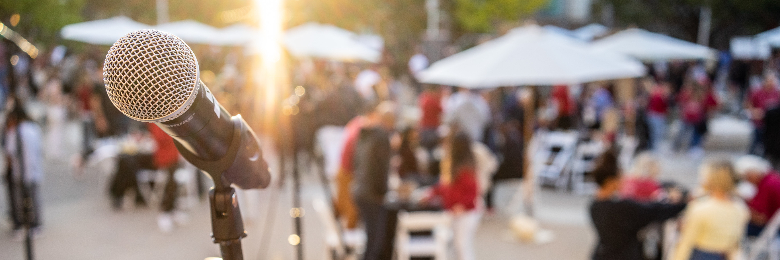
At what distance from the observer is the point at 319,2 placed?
19.3 m

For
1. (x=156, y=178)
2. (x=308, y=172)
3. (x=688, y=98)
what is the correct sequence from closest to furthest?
1. (x=156, y=178)
2. (x=308, y=172)
3. (x=688, y=98)

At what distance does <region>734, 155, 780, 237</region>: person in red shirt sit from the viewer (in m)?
4.65

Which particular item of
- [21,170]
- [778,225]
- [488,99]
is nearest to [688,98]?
[488,99]

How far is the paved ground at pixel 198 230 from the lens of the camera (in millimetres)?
5430

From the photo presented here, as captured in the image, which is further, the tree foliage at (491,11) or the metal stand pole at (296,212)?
the tree foliage at (491,11)

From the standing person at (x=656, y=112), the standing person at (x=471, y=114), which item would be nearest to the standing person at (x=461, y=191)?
the standing person at (x=471, y=114)

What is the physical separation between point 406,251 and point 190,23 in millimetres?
8159

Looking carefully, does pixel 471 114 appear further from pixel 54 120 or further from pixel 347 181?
pixel 54 120

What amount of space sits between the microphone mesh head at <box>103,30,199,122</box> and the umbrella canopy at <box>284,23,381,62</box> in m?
6.58

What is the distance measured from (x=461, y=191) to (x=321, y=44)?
4.15 meters

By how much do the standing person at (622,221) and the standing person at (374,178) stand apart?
77.9 inches

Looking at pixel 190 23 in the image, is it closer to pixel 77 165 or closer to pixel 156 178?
pixel 77 165

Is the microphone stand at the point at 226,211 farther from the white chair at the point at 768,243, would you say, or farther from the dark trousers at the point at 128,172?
the dark trousers at the point at 128,172

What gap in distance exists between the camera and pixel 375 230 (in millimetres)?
4406
